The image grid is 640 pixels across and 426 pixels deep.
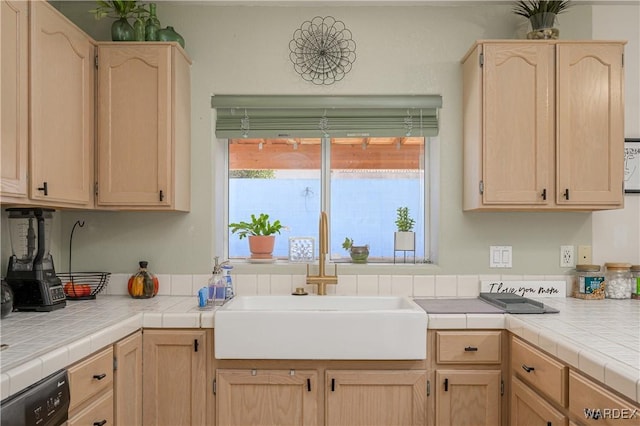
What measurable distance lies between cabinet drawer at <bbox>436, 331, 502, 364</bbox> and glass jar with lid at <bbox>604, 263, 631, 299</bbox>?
0.87m

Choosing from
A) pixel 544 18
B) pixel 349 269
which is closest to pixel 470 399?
pixel 349 269

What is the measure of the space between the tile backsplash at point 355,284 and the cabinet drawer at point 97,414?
0.91 meters

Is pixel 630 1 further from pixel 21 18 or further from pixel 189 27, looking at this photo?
pixel 21 18

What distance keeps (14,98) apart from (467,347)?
82.9 inches

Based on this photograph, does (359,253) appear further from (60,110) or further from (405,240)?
(60,110)

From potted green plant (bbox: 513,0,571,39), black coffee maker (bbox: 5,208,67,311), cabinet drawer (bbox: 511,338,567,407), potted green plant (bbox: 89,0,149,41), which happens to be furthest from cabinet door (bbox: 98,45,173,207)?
potted green plant (bbox: 513,0,571,39)

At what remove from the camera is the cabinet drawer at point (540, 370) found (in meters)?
1.66

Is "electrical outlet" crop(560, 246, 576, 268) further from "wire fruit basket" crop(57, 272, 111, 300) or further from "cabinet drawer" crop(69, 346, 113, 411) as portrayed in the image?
"wire fruit basket" crop(57, 272, 111, 300)

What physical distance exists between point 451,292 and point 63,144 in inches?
82.6

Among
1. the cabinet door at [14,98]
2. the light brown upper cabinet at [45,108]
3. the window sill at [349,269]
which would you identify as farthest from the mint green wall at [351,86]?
the cabinet door at [14,98]

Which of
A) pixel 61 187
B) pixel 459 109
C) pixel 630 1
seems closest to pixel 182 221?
pixel 61 187

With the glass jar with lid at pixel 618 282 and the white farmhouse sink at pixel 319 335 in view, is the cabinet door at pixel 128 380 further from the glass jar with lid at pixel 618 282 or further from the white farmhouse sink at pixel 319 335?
the glass jar with lid at pixel 618 282

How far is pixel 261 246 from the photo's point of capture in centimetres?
293

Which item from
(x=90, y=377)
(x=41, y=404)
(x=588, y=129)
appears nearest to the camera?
(x=41, y=404)
